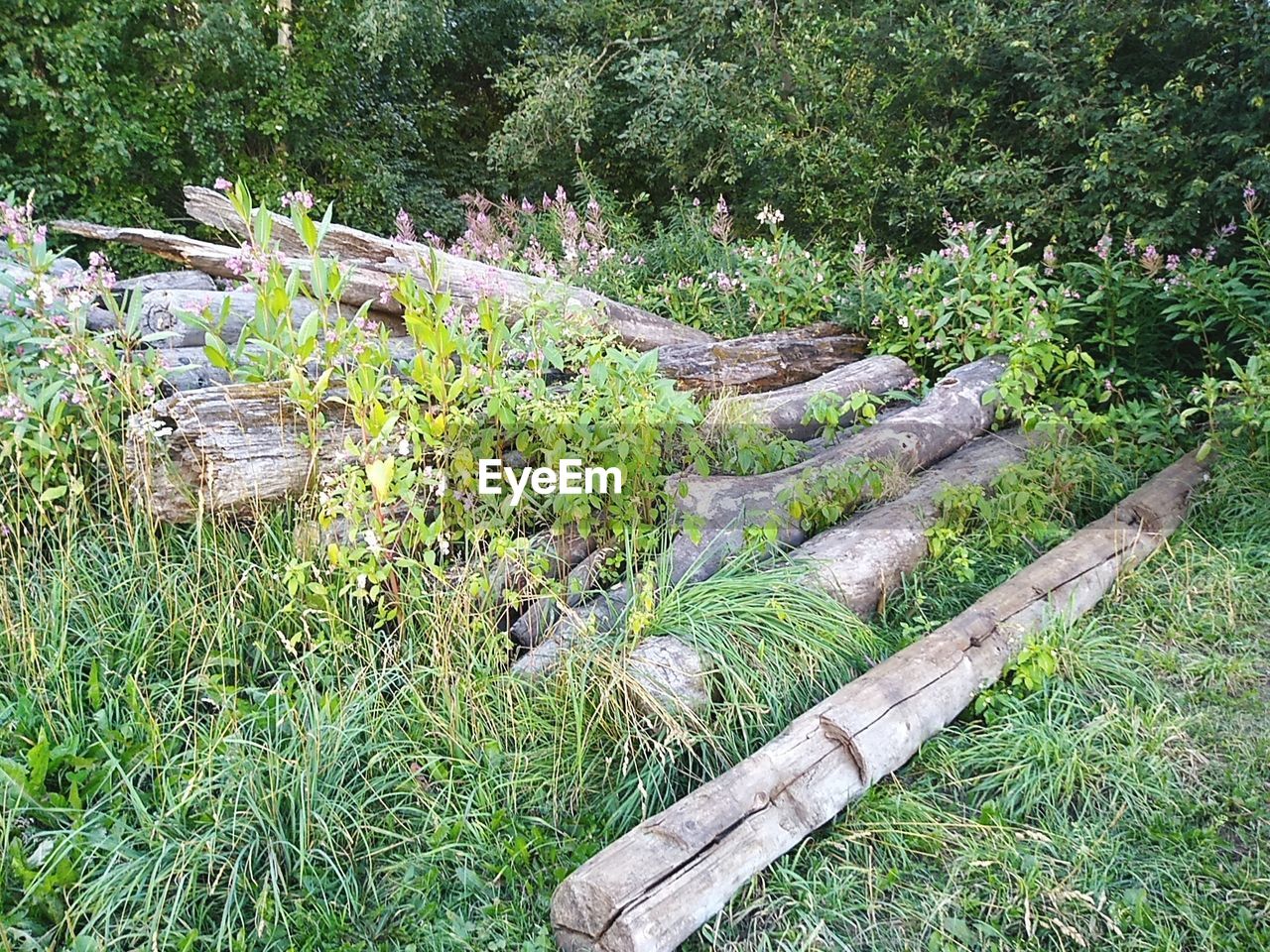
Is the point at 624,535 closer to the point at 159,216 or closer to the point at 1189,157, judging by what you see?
the point at 1189,157

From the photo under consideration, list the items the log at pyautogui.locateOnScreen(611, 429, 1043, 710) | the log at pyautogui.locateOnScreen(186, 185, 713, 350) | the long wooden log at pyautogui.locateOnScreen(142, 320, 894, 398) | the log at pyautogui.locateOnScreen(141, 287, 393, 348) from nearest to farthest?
the log at pyautogui.locateOnScreen(611, 429, 1043, 710)
the log at pyautogui.locateOnScreen(141, 287, 393, 348)
the long wooden log at pyautogui.locateOnScreen(142, 320, 894, 398)
the log at pyautogui.locateOnScreen(186, 185, 713, 350)

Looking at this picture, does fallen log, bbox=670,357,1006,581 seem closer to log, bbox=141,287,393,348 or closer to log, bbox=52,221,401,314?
log, bbox=141,287,393,348

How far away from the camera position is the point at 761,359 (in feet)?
15.6

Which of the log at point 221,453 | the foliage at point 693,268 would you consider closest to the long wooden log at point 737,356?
the foliage at point 693,268

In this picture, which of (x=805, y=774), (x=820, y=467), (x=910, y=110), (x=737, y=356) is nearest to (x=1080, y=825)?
(x=805, y=774)

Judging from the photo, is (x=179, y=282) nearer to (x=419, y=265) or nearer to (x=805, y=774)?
(x=419, y=265)

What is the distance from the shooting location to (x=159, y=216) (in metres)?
8.25

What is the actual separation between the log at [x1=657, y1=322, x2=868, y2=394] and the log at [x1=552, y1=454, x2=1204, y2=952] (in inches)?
70.2

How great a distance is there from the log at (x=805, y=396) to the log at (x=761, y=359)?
12 cm

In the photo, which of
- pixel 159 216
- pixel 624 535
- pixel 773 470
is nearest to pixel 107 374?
pixel 624 535

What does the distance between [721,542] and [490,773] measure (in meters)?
1.20

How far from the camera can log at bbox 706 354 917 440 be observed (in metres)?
3.72

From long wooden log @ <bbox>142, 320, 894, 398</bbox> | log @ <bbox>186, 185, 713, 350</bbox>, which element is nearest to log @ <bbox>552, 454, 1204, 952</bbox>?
long wooden log @ <bbox>142, 320, 894, 398</bbox>

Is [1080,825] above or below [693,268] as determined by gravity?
below
